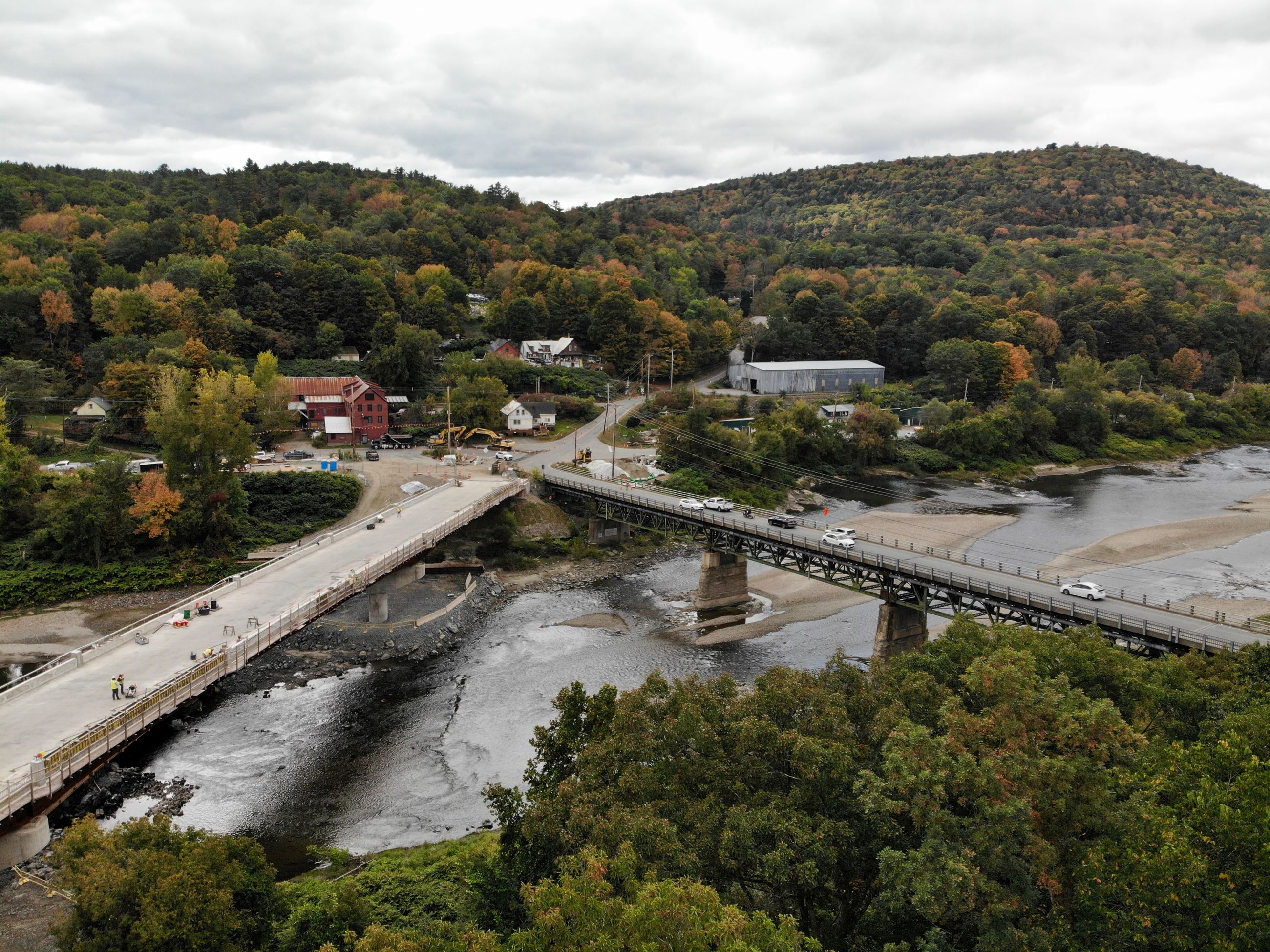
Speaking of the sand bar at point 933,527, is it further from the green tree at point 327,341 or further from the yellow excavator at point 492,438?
the green tree at point 327,341

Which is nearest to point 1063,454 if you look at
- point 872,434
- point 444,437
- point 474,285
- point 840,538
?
point 872,434

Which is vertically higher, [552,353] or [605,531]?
[552,353]

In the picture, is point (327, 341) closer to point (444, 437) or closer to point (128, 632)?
point (444, 437)

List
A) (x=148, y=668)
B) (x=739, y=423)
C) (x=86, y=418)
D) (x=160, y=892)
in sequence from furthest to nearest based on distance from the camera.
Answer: (x=739, y=423) → (x=86, y=418) → (x=148, y=668) → (x=160, y=892)

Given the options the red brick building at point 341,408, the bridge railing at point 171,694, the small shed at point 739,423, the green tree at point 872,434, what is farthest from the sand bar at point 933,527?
the red brick building at point 341,408

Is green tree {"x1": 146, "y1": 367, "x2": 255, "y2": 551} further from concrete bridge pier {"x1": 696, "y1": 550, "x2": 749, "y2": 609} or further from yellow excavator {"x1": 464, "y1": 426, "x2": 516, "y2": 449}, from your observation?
concrete bridge pier {"x1": 696, "y1": 550, "x2": 749, "y2": 609}

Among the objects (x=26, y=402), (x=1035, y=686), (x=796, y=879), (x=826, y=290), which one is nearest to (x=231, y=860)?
(x=796, y=879)

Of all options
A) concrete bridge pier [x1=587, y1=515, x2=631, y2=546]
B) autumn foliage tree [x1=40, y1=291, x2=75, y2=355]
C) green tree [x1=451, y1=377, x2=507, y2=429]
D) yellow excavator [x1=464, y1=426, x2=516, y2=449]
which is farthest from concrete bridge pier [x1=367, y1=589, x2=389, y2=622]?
autumn foliage tree [x1=40, y1=291, x2=75, y2=355]
